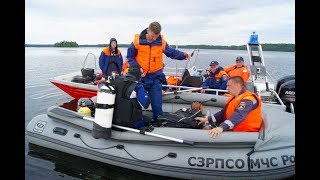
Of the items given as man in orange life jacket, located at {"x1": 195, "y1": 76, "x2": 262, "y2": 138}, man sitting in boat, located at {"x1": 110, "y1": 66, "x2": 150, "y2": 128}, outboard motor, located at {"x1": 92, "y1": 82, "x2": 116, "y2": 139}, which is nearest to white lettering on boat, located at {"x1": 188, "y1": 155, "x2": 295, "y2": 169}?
man in orange life jacket, located at {"x1": 195, "y1": 76, "x2": 262, "y2": 138}

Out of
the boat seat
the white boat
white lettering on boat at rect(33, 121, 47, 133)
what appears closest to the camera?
white lettering on boat at rect(33, 121, 47, 133)

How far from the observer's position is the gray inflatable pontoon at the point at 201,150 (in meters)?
3.76

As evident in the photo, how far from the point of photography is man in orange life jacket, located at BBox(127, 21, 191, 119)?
4.62m

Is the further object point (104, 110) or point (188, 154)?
point (104, 110)

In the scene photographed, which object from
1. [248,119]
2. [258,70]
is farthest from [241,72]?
[248,119]

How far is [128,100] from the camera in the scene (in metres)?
4.06

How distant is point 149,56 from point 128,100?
2.95 feet

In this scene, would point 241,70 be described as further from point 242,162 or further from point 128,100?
point 128,100

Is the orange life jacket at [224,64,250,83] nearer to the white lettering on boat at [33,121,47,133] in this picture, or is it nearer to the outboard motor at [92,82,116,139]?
the outboard motor at [92,82,116,139]

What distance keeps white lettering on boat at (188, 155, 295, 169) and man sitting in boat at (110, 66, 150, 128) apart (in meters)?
1.00

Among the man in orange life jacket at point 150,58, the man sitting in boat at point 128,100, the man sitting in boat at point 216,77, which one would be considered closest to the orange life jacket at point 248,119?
the man sitting in boat at point 128,100

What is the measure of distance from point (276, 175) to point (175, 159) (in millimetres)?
1202

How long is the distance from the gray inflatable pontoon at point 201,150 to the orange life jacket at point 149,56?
102 cm
